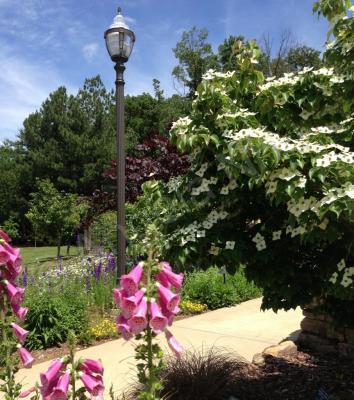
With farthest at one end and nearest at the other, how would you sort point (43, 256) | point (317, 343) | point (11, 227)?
point (11, 227) → point (43, 256) → point (317, 343)

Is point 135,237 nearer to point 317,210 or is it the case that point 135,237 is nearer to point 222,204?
point 222,204

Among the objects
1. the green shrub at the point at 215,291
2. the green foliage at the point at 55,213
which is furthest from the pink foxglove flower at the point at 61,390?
the green foliage at the point at 55,213

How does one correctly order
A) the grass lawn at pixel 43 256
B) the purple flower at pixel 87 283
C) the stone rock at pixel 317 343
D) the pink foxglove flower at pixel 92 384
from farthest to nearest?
the grass lawn at pixel 43 256 → the purple flower at pixel 87 283 → the stone rock at pixel 317 343 → the pink foxglove flower at pixel 92 384

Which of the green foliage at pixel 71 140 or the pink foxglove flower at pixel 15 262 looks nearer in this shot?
the pink foxglove flower at pixel 15 262

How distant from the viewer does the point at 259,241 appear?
3070 mm

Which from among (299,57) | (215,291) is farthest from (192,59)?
(215,291)

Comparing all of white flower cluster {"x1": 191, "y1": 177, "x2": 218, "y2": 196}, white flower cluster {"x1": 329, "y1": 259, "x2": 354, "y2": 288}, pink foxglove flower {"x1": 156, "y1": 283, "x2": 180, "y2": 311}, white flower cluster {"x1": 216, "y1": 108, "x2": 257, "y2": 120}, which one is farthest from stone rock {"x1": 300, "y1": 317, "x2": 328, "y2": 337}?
pink foxglove flower {"x1": 156, "y1": 283, "x2": 180, "y2": 311}

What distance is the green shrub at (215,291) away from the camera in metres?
7.46

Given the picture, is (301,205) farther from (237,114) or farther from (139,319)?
(139,319)

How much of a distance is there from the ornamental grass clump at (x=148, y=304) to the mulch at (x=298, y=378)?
2.06 meters

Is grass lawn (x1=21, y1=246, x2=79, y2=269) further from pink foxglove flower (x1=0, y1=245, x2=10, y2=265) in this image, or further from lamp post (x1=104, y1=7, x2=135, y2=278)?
pink foxglove flower (x1=0, y1=245, x2=10, y2=265)

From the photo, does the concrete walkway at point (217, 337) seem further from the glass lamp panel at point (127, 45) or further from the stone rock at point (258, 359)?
the glass lamp panel at point (127, 45)

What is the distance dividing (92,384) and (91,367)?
0.20ft

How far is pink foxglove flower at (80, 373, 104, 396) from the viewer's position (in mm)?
1681
